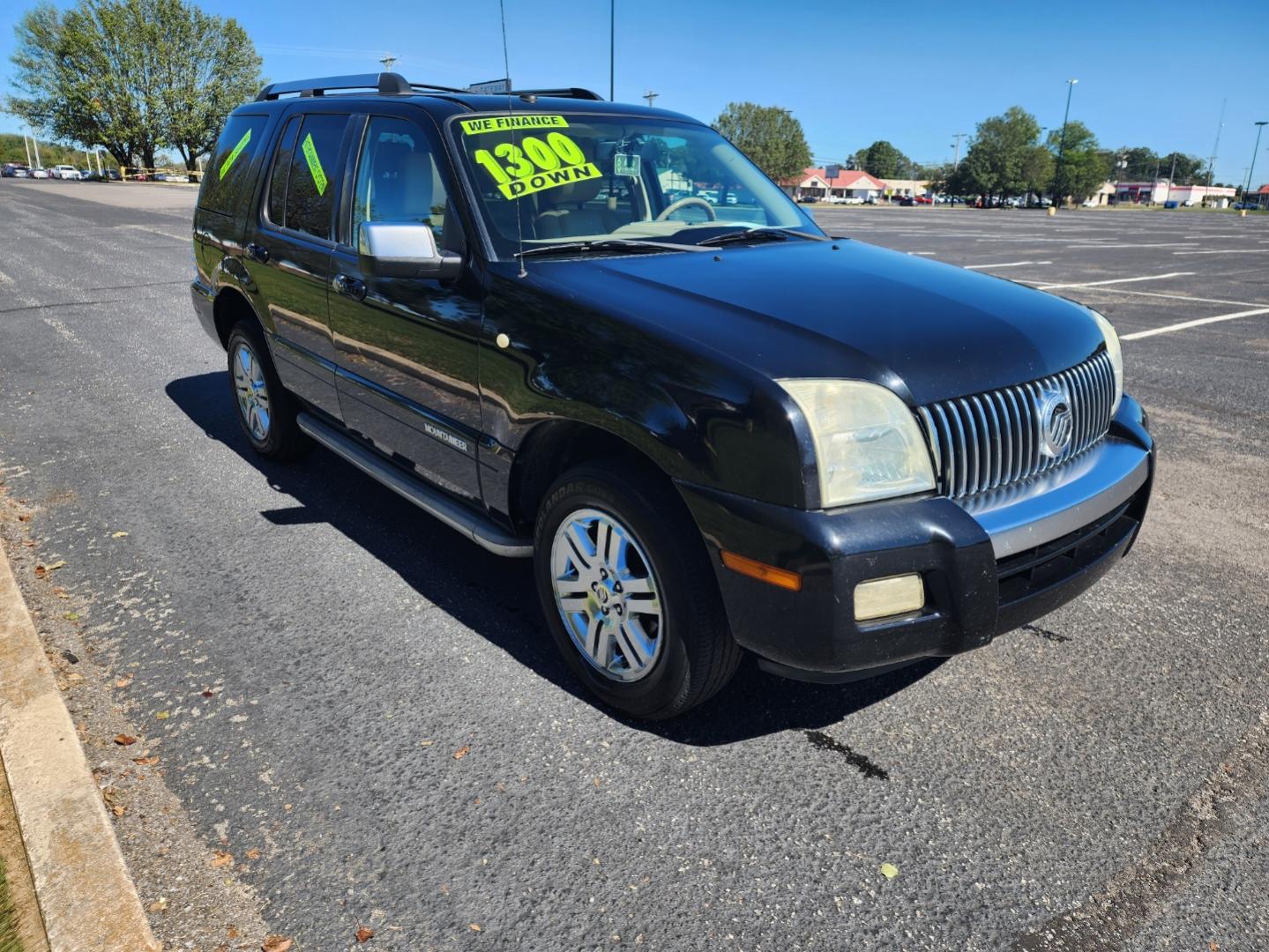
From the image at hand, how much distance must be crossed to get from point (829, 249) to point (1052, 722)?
1.89 metres

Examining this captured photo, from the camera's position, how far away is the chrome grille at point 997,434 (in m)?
2.45

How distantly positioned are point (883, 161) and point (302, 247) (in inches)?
8034

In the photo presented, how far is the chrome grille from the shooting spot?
2.45 metres

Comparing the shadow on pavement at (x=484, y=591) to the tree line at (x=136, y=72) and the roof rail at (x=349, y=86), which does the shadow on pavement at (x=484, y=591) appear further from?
the tree line at (x=136, y=72)

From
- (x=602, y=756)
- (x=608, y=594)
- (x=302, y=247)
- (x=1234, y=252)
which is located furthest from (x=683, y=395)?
(x=1234, y=252)

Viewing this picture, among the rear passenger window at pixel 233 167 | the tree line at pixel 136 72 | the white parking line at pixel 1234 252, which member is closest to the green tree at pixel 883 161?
the tree line at pixel 136 72

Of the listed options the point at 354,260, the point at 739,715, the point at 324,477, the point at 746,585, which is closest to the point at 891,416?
the point at 746,585

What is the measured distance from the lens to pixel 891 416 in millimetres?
2379

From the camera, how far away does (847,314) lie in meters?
2.71

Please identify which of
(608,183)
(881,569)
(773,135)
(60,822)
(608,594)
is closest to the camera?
(881,569)

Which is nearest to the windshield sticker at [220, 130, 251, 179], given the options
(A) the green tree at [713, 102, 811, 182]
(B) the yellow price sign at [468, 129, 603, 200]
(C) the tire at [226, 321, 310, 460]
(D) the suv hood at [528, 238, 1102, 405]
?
(C) the tire at [226, 321, 310, 460]

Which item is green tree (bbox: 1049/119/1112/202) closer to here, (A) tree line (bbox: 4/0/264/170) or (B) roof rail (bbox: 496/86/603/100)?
(A) tree line (bbox: 4/0/264/170)

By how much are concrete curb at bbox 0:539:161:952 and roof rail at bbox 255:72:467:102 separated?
269 cm

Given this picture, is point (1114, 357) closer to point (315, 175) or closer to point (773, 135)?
point (315, 175)
